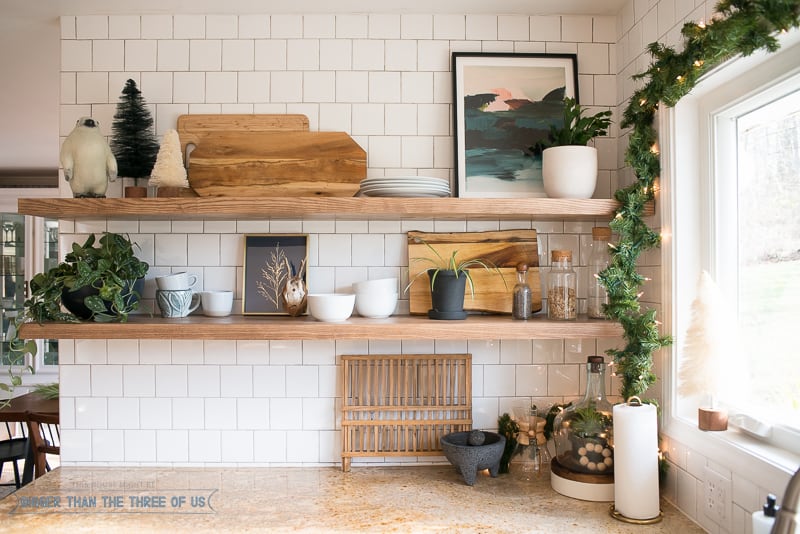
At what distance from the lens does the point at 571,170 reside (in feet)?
6.29

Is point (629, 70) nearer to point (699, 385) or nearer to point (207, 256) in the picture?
point (699, 385)

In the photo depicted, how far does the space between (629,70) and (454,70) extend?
1.93 feet

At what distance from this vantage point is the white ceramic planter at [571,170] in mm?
1915

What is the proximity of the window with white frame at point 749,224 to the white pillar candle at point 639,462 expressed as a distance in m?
0.16

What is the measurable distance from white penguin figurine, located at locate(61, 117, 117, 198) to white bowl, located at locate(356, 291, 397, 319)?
89 centimetres

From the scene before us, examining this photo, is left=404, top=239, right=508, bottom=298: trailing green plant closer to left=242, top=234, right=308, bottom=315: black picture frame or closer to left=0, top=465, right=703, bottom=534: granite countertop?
left=242, top=234, right=308, bottom=315: black picture frame

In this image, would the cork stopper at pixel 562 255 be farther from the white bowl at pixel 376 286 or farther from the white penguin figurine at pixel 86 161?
the white penguin figurine at pixel 86 161

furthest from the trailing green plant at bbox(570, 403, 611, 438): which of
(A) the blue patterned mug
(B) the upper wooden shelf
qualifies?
(A) the blue patterned mug

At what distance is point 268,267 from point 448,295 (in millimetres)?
→ 652

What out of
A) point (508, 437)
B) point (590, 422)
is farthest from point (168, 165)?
point (590, 422)

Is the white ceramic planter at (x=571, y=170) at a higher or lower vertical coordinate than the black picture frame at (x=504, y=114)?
lower

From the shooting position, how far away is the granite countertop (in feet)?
5.55

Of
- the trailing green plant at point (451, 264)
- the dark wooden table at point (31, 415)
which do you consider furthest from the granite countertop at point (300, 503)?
the dark wooden table at point (31, 415)

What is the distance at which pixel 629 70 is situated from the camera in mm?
2078
